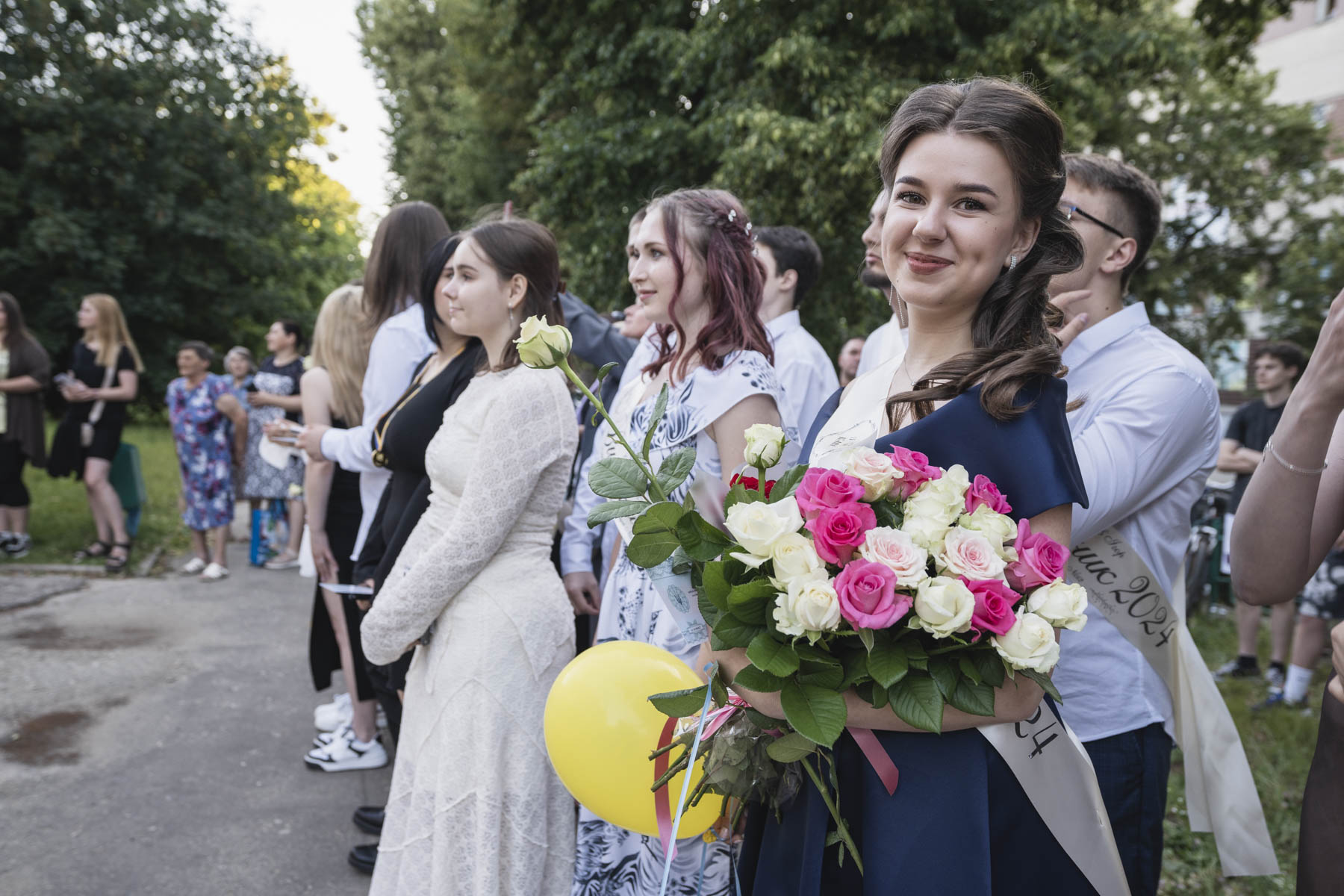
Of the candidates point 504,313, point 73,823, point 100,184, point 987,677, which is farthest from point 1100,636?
point 100,184

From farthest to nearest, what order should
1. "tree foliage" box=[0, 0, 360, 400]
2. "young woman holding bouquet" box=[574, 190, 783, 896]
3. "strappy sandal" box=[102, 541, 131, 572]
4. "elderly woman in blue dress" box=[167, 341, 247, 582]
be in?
"tree foliage" box=[0, 0, 360, 400] < "elderly woman in blue dress" box=[167, 341, 247, 582] < "strappy sandal" box=[102, 541, 131, 572] < "young woman holding bouquet" box=[574, 190, 783, 896]

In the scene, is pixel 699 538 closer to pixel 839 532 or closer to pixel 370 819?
pixel 839 532

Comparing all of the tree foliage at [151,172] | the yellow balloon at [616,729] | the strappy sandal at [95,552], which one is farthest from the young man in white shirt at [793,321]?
the tree foliage at [151,172]

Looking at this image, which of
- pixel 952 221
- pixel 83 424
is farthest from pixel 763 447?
pixel 83 424

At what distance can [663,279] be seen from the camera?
109 inches

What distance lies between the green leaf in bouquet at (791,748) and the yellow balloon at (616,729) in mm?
482

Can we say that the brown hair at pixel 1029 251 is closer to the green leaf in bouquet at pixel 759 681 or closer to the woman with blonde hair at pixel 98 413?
the green leaf in bouquet at pixel 759 681

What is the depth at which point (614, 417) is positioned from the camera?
9.66 feet

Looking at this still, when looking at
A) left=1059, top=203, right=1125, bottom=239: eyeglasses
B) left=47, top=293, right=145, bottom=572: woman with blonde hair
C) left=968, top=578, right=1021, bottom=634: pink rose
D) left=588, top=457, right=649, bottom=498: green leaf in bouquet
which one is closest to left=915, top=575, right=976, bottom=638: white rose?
left=968, top=578, right=1021, bottom=634: pink rose

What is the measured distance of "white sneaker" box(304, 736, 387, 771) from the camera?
4402 millimetres

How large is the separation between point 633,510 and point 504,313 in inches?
64.2

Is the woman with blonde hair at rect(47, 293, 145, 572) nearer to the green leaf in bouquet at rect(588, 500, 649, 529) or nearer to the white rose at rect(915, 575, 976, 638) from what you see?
the green leaf in bouquet at rect(588, 500, 649, 529)

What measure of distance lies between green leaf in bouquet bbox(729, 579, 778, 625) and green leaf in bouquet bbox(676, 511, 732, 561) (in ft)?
0.26

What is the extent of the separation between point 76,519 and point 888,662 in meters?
10.7
